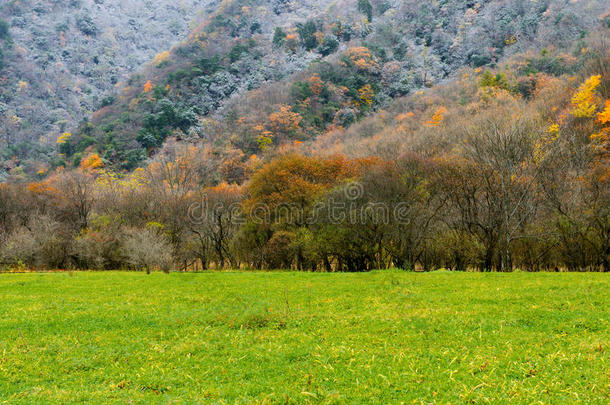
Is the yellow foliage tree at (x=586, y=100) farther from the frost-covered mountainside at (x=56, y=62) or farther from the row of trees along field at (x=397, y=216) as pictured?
the frost-covered mountainside at (x=56, y=62)

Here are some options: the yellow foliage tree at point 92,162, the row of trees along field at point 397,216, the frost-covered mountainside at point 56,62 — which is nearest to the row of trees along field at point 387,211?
the row of trees along field at point 397,216

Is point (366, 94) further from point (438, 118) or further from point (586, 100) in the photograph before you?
point (586, 100)

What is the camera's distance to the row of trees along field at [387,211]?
100 feet

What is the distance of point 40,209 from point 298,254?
3748 centimetres

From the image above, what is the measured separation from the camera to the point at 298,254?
37.1 metres

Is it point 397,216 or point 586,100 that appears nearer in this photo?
point 397,216

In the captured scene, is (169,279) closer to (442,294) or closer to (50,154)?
(442,294)

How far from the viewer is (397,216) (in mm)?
32688

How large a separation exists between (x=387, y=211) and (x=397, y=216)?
101 cm

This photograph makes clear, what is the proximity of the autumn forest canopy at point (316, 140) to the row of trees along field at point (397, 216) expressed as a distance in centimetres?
21

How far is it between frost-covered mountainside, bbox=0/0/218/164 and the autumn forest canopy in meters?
0.82

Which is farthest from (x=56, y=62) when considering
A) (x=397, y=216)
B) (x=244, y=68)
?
(x=397, y=216)

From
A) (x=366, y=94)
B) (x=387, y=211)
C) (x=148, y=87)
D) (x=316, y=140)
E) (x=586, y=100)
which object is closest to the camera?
(x=387, y=211)

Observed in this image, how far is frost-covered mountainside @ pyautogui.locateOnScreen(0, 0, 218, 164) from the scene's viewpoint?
127m
